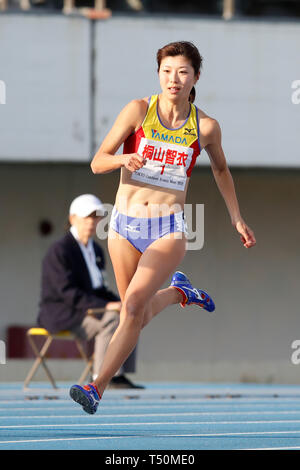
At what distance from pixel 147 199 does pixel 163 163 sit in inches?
9.0

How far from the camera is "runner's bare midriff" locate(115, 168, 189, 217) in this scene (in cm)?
693

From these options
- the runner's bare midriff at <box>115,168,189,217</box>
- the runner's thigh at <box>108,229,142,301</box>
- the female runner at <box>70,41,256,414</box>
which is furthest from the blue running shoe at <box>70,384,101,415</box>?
the runner's bare midriff at <box>115,168,189,217</box>

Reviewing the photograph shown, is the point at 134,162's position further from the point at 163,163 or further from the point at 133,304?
the point at 133,304

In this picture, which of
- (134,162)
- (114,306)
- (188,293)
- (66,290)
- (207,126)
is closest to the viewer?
(134,162)

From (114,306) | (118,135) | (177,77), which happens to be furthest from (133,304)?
(114,306)

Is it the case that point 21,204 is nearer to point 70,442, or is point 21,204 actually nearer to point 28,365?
point 28,365

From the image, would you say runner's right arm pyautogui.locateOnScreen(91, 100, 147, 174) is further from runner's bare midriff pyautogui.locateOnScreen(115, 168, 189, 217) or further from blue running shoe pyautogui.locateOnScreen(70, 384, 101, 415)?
blue running shoe pyautogui.locateOnScreen(70, 384, 101, 415)

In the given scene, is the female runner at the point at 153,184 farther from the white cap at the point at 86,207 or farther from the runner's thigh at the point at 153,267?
the white cap at the point at 86,207

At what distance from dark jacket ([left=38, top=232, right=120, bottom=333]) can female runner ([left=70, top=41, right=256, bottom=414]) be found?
4.22 metres

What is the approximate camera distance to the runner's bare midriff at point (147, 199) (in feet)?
22.7

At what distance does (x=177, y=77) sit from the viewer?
22.6 feet

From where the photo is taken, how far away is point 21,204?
59.6ft

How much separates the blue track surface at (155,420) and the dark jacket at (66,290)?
0.68 m

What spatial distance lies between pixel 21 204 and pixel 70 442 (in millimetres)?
11739
